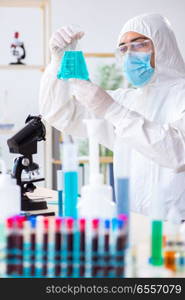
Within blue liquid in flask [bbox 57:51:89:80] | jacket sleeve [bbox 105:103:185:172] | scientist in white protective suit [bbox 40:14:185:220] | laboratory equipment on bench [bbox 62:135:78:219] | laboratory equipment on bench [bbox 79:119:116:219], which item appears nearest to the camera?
laboratory equipment on bench [bbox 79:119:116:219]

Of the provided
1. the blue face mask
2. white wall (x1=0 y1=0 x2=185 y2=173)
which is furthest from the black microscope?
white wall (x1=0 y1=0 x2=185 y2=173)

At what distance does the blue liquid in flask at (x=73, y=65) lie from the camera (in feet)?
5.80

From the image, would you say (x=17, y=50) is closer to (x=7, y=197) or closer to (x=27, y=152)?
(x=27, y=152)

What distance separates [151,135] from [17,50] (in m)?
2.56

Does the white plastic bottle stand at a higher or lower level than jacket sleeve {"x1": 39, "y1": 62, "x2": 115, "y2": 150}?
lower

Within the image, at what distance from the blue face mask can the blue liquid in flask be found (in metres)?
0.47

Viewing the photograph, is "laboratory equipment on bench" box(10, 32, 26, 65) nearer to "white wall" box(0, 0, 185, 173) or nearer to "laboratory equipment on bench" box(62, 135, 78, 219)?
"white wall" box(0, 0, 185, 173)

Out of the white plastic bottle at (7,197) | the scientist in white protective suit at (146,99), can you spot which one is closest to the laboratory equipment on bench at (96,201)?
the white plastic bottle at (7,197)

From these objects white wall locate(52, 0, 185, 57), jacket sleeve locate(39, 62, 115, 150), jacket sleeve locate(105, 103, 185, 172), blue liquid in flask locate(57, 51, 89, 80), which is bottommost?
jacket sleeve locate(105, 103, 185, 172)

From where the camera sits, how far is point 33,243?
114 cm

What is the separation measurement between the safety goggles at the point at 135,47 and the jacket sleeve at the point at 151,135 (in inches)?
16.2

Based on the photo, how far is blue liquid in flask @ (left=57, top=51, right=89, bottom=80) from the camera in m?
1.77

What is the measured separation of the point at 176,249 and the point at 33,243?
1.12 ft

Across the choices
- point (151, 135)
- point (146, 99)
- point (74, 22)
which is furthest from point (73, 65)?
point (74, 22)
